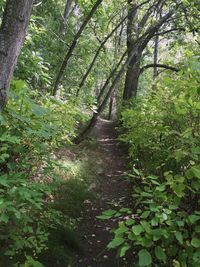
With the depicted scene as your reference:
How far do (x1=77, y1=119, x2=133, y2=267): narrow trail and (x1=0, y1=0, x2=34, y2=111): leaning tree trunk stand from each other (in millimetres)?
1640

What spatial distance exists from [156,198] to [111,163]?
7743 millimetres

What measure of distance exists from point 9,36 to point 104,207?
4094 millimetres

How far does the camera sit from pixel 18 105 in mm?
3730

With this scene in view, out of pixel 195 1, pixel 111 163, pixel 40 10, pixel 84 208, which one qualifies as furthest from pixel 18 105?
pixel 40 10

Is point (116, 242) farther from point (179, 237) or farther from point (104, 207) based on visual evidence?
point (104, 207)

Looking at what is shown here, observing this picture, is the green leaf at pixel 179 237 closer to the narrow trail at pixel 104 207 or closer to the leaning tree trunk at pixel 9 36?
the narrow trail at pixel 104 207

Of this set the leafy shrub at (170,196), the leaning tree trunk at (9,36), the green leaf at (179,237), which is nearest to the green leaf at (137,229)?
the leafy shrub at (170,196)

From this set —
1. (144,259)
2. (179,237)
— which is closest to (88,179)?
(179,237)

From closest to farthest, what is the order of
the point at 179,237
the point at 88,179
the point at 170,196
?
the point at 179,237
the point at 170,196
the point at 88,179

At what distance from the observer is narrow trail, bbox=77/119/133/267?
4.73m

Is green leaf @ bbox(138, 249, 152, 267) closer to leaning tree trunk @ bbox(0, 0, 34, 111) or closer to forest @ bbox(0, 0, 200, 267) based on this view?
forest @ bbox(0, 0, 200, 267)

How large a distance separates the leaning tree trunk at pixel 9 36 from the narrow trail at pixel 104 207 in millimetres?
1640

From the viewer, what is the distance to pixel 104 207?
666cm

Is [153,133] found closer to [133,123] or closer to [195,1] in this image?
[133,123]
